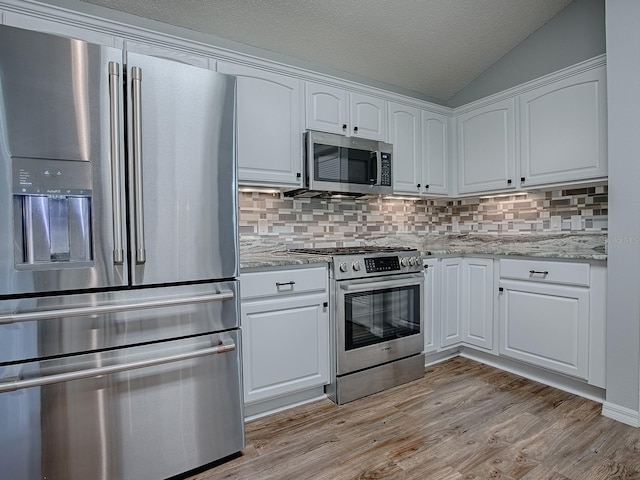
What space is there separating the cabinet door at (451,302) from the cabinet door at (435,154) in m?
0.70

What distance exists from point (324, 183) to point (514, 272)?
1.55 metres

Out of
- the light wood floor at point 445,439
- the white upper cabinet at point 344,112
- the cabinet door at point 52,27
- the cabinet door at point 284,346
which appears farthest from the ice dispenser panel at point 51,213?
the white upper cabinet at point 344,112

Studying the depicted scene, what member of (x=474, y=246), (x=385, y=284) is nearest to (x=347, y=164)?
(x=385, y=284)

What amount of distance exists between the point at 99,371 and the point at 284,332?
98cm

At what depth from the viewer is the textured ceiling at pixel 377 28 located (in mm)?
2240

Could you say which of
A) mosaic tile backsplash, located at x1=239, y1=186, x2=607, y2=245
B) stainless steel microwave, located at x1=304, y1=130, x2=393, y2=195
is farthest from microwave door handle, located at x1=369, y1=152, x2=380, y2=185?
mosaic tile backsplash, located at x1=239, y1=186, x2=607, y2=245


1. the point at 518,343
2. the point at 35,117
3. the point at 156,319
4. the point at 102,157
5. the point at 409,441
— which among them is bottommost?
the point at 409,441

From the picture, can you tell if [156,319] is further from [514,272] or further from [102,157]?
[514,272]

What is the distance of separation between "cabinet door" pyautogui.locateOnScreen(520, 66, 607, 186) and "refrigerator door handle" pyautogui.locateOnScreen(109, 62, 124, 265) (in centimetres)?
276

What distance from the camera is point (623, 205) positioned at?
202 centimetres

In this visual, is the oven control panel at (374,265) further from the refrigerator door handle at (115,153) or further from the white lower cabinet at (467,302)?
the refrigerator door handle at (115,153)

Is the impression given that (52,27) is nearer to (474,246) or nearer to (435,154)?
(435,154)

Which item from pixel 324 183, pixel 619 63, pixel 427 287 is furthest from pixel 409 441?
pixel 619 63

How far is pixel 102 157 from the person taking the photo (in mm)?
1396
